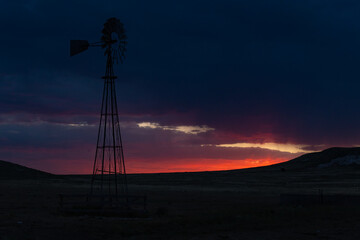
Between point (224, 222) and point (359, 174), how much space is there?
3125 inches

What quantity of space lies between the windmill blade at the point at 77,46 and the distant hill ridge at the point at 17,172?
86699 mm

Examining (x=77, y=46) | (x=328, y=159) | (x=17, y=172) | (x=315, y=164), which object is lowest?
(x=17, y=172)

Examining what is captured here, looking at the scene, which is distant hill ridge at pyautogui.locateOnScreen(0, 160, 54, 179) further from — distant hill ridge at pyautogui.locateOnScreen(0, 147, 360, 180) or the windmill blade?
the windmill blade

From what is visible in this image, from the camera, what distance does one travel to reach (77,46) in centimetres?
2873

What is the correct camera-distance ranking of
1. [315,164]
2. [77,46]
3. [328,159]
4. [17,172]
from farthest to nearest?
1. [328,159]
2. [315,164]
3. [17,172]
4. [77,46]

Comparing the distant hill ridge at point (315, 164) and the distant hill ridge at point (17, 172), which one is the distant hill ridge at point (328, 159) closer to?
the distant hill ridge at point (315, 164)

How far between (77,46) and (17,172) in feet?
314

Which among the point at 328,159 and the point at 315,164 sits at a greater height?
the point at 328,159

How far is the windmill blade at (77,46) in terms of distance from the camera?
28.7 m

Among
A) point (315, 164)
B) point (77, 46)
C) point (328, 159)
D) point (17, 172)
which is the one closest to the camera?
point (77, 46)

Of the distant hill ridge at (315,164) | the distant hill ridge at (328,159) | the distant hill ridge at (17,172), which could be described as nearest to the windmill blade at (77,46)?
the distant hill ridge at (315,164)

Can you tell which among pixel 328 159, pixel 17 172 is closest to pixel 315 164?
pixel 328 159

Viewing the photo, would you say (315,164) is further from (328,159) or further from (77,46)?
(77,46)

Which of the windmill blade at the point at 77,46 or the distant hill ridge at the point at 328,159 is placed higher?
the windmill blade at the point at 77,46
